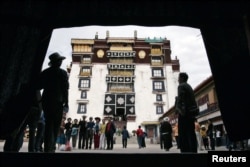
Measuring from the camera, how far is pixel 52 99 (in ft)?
17.1

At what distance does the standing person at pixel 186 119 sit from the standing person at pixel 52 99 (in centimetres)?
254

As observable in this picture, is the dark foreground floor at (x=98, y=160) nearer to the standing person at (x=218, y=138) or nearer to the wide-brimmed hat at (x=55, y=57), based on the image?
the wide-brimmed hat at (x=55, y=57)

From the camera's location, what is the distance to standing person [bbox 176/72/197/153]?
568cm

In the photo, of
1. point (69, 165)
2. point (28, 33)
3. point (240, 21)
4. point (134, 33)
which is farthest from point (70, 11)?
point (134, 33)

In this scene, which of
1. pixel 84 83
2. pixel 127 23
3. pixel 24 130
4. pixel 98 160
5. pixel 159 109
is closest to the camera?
pixel 98 160

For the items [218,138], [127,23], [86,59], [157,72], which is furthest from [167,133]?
[86,59]

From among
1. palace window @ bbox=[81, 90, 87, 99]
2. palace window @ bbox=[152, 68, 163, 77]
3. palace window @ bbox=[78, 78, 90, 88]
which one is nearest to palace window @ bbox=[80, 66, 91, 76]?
palace window @ bbox=[78, 78, 90, 88]

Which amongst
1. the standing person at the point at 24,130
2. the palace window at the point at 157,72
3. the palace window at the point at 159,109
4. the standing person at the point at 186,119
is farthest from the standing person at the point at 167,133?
the palace window at the point at 157,72

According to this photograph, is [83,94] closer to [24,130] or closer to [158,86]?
[158,86]

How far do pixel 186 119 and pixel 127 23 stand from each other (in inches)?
97.0

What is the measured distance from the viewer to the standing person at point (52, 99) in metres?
5.18

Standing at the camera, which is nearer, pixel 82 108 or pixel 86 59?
pixel 82 108

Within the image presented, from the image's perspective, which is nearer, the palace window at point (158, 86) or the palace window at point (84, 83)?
the palace window at point (84, 83)

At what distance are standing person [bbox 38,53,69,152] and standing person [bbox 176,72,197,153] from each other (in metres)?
2.54
